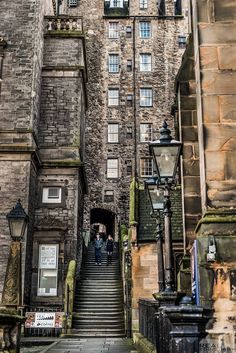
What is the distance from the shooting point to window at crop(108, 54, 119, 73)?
43978 millimetres

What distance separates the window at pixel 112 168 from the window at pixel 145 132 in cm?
286

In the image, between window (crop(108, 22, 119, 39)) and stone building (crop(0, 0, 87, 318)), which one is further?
window (crop(108, 22, 119, 39))

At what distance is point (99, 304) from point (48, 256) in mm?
3026

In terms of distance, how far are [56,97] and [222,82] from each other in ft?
55.2

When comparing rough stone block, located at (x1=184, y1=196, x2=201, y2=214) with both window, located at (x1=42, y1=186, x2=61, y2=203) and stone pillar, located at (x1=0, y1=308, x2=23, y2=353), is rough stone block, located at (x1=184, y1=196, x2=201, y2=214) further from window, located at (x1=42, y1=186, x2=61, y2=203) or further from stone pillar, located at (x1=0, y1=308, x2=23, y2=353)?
window, located at (x1=42, y1=186, x2=61, y2=203)

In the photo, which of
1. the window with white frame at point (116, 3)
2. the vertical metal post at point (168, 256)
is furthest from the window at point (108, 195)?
the vertical metal post at point (168, 256)

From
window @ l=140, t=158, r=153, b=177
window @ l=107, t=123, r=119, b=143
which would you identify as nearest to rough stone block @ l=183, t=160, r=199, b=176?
window @ l=140, t=158, r=153, b=177

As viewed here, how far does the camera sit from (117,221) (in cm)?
4022

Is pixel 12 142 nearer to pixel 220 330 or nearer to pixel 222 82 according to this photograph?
pixel 222 82

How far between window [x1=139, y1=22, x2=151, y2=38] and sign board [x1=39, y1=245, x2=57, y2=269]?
90.7 feet

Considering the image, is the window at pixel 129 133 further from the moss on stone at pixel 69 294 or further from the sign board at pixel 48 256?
the moss on stone at pixel 69 294

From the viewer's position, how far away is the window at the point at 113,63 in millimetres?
43978

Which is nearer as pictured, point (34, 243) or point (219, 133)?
point (219, 133)

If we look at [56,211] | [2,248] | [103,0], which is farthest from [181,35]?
[2,248]
